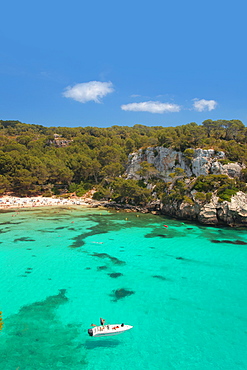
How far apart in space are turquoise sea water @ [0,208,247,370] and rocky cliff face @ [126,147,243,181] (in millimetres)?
18096

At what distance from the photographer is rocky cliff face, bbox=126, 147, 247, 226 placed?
37.3m

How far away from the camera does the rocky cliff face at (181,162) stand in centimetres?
4525

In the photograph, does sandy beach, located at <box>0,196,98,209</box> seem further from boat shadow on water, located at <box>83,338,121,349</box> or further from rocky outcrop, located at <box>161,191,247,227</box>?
boat shadow on water, located at <box>83,338,121,349</box>

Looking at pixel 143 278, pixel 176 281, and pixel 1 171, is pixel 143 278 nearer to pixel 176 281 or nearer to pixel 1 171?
pixel 176 281

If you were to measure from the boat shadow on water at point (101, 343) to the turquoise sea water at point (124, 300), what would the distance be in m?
0.05

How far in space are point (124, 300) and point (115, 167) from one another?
172 feet

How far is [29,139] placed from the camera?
91.9 m

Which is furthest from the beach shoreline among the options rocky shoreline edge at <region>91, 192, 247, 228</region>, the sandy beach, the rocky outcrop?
the rocky outcrop

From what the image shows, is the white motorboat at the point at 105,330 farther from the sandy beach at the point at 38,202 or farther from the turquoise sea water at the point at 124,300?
the sandy beach at the point at 38,202

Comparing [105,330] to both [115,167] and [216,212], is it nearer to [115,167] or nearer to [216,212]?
[216,212]

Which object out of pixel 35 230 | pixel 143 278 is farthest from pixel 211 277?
pixel 35 230

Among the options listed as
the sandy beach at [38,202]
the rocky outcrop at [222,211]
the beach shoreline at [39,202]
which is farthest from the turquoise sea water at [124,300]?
the sandy beach at [38,202]

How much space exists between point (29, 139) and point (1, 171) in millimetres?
31425

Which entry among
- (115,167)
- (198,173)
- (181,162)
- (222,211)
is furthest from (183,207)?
(115,167)
